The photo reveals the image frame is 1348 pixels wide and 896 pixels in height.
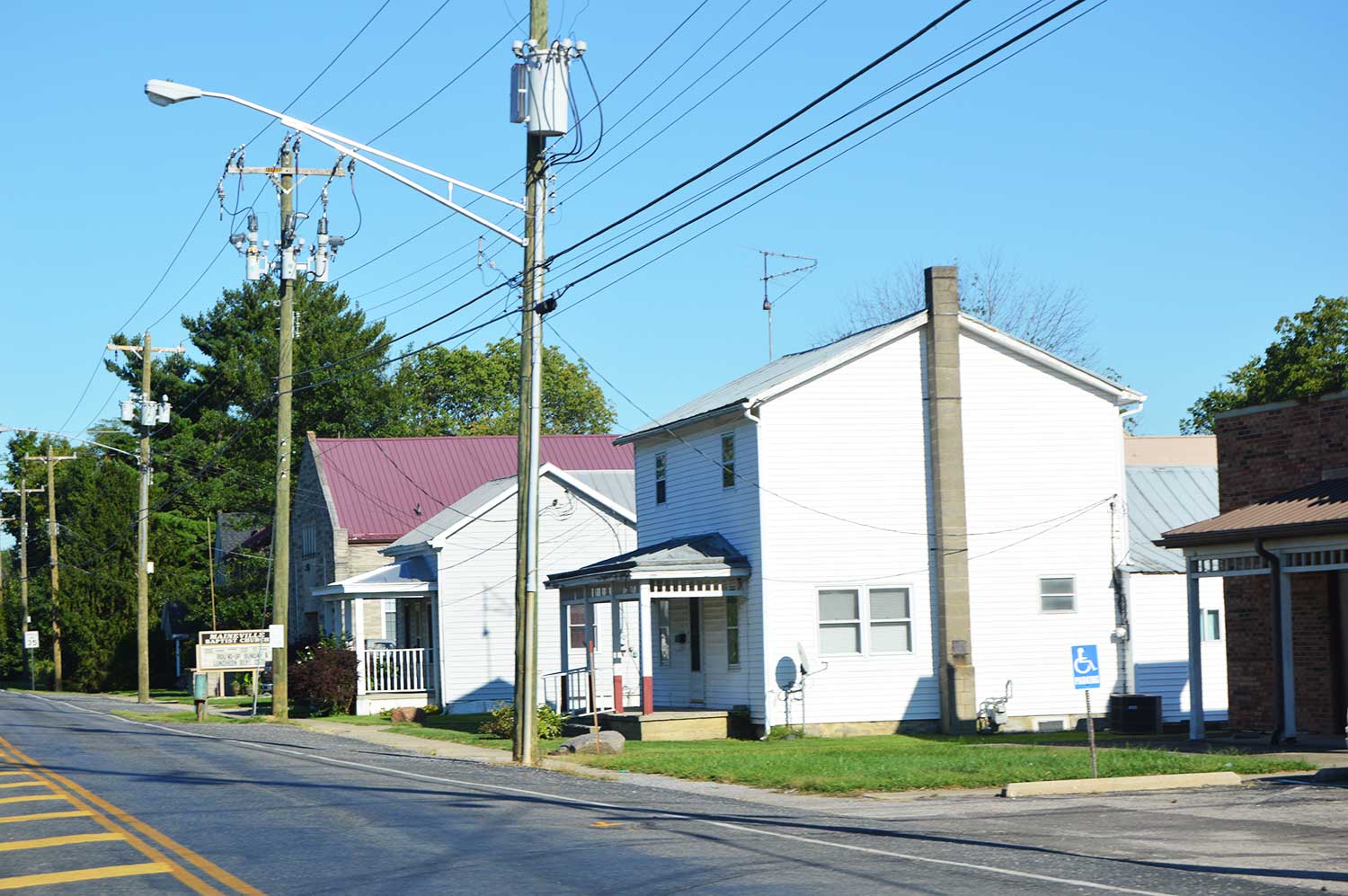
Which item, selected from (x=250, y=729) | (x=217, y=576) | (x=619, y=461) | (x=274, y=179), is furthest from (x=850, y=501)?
(x=217, y=576)

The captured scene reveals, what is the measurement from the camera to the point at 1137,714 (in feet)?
97.9

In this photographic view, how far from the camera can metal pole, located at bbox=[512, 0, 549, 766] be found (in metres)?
24.8

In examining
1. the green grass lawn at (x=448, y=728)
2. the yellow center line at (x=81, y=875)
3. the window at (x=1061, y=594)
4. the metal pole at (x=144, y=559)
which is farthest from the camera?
the metal pole at (x=144, y=559)

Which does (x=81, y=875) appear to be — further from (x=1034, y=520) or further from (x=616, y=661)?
(x=1034, y=520)

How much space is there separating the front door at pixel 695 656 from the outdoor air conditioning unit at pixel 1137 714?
837cm

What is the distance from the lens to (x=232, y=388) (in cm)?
8081

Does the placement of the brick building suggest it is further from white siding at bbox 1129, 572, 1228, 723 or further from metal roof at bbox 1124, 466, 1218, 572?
metal roof at bbox 1124, 466, 1218, 572

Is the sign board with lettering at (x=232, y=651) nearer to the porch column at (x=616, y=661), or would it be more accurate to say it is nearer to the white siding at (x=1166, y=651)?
the porch column at (x=616, y=661)

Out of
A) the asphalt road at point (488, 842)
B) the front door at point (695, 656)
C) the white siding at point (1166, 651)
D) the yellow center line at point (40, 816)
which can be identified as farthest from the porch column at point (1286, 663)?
the yellow center line at point (40, 816)

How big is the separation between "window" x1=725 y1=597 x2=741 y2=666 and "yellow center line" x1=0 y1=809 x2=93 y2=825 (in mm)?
16435

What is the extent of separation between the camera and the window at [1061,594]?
32375 millimetres

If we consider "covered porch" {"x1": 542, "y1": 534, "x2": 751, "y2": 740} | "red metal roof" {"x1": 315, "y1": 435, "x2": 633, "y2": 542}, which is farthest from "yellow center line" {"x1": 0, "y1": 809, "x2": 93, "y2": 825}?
"red metal roof" {"x1": 315, "y1": 435, "x2": 633, "y2": 542}

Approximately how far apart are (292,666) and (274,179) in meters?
13.0

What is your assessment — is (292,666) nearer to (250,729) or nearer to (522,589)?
(250,729)
